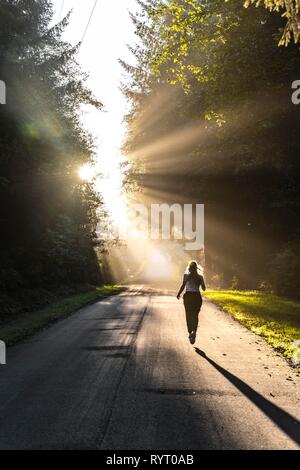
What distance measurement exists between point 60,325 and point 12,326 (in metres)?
1.58

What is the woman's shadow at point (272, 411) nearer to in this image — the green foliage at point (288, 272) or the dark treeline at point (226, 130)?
the dark treeline at point (226, 130)

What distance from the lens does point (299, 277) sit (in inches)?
994

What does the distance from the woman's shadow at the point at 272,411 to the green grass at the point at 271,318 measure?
→ 2.64m

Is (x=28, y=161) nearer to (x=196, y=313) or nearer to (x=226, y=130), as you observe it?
(x=226, y=130)

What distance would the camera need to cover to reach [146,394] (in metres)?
7.05

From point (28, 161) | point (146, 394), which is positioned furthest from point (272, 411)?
point (28, 161)

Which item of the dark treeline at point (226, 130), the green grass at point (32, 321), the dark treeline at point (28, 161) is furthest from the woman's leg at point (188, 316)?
the dark treeline at point (28, 161)

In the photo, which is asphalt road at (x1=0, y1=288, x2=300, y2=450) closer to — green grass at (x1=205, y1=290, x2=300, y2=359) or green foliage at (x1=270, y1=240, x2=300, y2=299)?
green grass at (x1=205, y1=290, x2=300, y2=359)

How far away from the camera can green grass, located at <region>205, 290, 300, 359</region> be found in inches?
471

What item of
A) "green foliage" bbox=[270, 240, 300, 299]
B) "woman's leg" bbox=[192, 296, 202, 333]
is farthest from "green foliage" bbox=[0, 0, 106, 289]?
"green foliage" bbox=[270, 240, 300, 299]

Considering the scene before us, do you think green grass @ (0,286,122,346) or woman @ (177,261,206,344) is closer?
woman @ (177,261,206,344)

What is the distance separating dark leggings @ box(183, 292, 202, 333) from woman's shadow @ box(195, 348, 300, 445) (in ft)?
11.2

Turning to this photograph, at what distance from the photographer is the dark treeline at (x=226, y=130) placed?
1477cm

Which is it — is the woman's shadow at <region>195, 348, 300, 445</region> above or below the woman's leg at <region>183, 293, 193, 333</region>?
below
